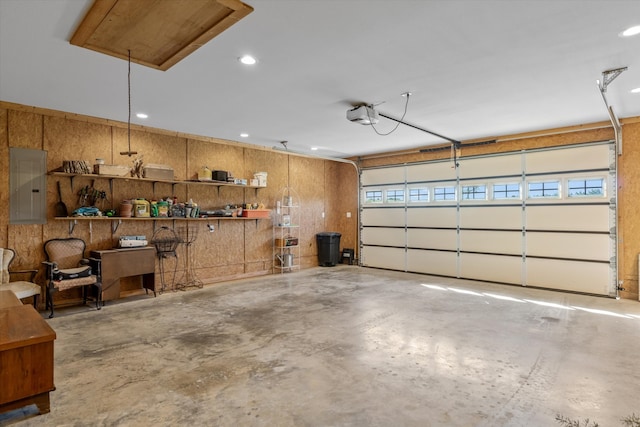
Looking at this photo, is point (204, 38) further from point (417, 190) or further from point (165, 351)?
point (417, 190)

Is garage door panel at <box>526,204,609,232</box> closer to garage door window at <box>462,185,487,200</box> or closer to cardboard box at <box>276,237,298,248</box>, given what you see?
garage door window at <box>462,185,487,200</box>

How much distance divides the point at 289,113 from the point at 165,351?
349 cm

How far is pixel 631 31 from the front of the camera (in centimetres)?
→ 275

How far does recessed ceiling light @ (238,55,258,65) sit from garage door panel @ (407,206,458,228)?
552 cm

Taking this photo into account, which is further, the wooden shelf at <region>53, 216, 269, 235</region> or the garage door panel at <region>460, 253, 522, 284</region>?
the garage door panel at <region>460, 253, 522, 284</region>

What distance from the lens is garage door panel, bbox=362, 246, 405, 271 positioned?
8.27 metres

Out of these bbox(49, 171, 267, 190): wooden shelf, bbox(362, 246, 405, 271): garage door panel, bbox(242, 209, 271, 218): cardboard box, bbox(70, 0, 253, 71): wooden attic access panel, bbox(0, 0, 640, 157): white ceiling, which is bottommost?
bbox(362, 246, 405, 271): garage door panel

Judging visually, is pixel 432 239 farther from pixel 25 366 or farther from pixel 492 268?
pixel 25 366

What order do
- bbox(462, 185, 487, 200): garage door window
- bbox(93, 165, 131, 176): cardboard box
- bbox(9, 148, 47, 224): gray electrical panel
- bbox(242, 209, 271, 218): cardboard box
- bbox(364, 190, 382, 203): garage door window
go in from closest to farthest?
bbox(9, 148, 47, 224): gray electrical panel → bbox(93, 165, 131, 176): cardboard box → bbox(462, 185, 487, 200): garage door window → bbox(242, 209, 271, 218): cardboard box → bbox(364, 190, 382, 203): garage door window

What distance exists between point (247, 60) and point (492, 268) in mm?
6013

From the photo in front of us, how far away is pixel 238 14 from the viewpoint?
96.3 inches

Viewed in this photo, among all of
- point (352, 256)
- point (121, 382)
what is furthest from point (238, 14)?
point (352, 256)

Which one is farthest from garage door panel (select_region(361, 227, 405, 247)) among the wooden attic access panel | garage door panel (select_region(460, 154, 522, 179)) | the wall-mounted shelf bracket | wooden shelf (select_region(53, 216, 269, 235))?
the wooden attic access panel

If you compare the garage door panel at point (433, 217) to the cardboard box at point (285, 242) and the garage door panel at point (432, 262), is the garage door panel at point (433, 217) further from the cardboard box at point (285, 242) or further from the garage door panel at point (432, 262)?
the cardboard box at point (285, 242)
